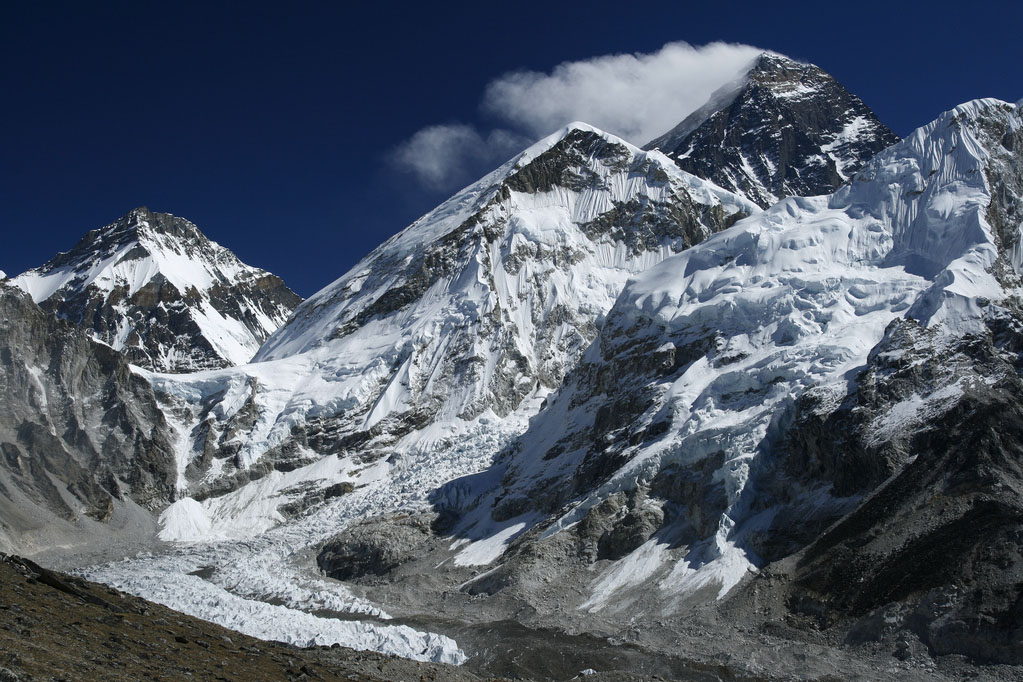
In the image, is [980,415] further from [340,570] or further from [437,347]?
[437,347]

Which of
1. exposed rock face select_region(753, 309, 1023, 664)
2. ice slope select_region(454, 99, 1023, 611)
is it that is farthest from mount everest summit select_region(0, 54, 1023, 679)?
ice slope select_region(454, 99, 1023, 611)

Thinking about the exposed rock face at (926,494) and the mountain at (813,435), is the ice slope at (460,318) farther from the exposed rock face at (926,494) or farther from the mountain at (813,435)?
the exposed rock face at (926,494)

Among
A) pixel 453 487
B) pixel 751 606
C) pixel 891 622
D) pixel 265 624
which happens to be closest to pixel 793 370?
pixel 751 606

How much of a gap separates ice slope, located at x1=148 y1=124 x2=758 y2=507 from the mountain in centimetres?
2142

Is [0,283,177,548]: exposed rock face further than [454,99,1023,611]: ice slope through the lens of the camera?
Yes

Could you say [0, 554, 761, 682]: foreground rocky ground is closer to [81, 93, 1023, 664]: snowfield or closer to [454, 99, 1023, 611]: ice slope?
[81, 93, 1023, 664]: snowfield

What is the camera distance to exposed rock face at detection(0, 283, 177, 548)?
11025cm

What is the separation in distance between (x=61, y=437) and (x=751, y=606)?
3703 inches

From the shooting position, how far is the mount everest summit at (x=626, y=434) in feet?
205

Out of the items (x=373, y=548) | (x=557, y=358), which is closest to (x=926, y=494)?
(x=373, y=548)

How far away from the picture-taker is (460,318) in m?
145

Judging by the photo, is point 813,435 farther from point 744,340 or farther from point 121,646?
point 121,646

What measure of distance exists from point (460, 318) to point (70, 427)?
53.3m

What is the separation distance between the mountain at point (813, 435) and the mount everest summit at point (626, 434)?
26 cm
